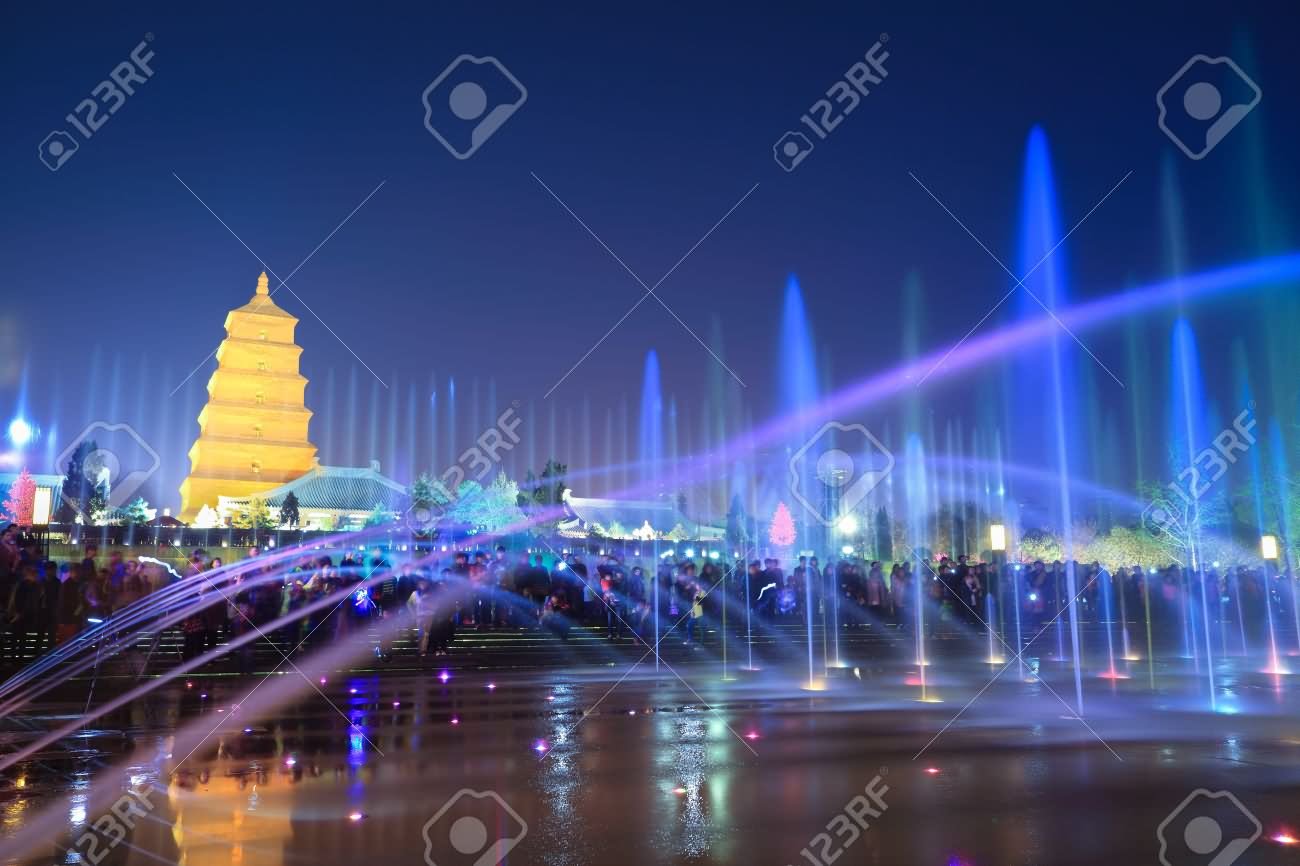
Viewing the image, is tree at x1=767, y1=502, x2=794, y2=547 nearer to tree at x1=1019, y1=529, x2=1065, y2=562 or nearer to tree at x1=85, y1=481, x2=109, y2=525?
tree at x1=1019, y1=529, x2=1065, y2=562

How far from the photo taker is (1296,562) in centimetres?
3550

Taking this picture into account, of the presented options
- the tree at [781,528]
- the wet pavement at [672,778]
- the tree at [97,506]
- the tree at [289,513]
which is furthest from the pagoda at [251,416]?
the wet pavement at [672,778]

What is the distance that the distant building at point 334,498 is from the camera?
7906 centimetres

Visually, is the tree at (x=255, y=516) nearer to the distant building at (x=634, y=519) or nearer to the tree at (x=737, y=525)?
the distant building at (x=634, y=519)

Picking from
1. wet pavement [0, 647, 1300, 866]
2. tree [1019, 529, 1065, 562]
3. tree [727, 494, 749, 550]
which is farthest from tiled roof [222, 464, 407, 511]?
wet pavement [0, 647, 1300, 866]

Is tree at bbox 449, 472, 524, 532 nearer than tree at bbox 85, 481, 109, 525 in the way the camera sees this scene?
Yes

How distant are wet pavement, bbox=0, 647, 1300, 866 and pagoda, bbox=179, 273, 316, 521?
75130 mm

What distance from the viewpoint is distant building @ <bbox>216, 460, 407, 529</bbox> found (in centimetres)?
7906

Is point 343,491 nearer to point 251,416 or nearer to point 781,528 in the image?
point 251,416

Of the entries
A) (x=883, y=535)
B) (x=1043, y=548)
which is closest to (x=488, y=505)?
(x=883, y=535)

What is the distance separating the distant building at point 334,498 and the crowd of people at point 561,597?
188 ft

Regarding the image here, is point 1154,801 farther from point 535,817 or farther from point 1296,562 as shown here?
point 1296,562

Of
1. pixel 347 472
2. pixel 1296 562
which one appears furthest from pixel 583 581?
pixel 347 472

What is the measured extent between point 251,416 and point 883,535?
5475cm
